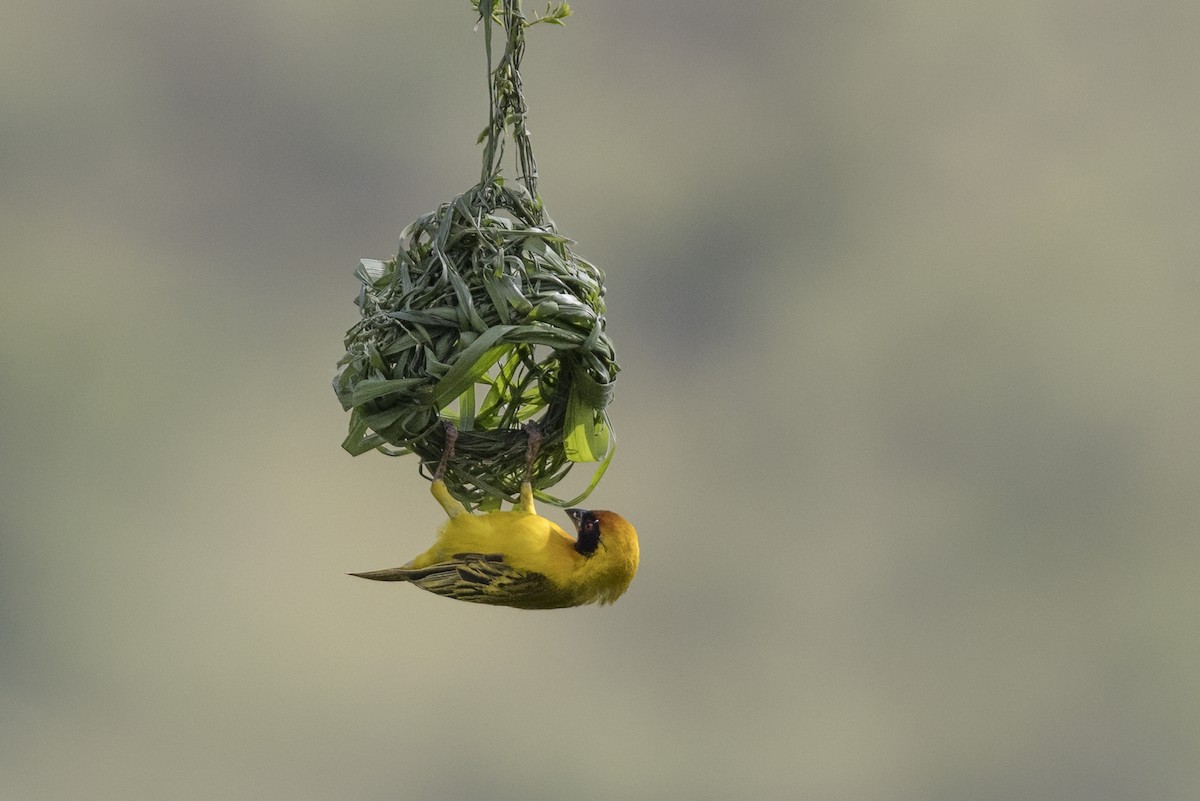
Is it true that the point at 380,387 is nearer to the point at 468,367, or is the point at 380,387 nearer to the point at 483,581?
the point at 468,367

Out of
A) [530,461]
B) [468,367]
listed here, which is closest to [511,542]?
[530,461]

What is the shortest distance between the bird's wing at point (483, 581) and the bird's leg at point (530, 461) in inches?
5.2

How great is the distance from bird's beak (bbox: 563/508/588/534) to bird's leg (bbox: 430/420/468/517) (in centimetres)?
25

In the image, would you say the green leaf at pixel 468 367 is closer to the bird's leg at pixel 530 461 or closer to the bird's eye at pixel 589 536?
the bird's leg at pixel 530 461

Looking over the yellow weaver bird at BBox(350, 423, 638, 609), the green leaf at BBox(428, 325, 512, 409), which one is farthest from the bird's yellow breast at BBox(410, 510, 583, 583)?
the green leaf at BBox(428, 325, 512, 409)

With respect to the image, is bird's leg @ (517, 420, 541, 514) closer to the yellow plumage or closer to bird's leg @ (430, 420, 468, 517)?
the yellow plumage

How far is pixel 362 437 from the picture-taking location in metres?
2.53

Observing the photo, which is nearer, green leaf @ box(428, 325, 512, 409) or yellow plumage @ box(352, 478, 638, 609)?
green leaf @ box(428, 325, 512, 409)

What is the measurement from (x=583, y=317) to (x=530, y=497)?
1.55 ft

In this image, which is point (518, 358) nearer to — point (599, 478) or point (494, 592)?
point (599, 478)

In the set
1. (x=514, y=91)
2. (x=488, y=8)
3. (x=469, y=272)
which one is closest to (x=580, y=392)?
(x=469, y=272)

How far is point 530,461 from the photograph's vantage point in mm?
2598

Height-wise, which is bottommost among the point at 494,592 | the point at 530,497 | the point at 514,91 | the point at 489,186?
the point at 494,592

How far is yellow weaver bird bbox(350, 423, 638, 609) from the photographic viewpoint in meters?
2.57
